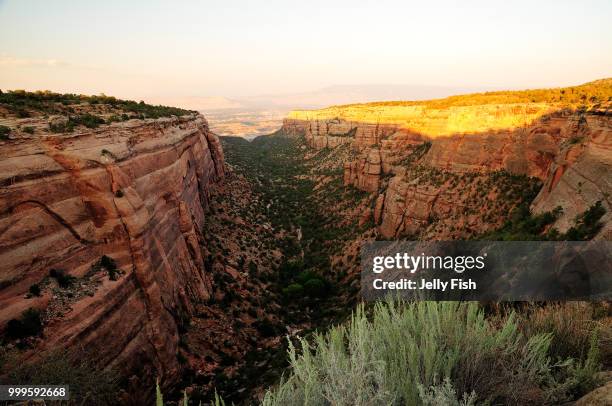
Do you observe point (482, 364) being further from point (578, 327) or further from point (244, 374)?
point (244, 374)

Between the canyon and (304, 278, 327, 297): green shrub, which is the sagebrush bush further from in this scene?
(304, 278, 327, 297): green shrub

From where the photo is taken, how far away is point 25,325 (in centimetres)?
1064

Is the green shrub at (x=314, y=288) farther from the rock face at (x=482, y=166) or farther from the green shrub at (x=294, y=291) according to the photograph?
the rock face at (x=482, y=166)

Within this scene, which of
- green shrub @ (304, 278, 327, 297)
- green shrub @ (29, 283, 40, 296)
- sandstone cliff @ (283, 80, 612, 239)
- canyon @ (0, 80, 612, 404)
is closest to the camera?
green shrub @ (29, 283, 40, 296)

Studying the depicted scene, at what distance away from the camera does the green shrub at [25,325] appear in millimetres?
10348

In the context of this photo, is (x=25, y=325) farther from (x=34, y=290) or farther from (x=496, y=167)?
(x=496, y=167)

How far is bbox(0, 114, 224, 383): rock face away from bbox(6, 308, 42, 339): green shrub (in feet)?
0.70

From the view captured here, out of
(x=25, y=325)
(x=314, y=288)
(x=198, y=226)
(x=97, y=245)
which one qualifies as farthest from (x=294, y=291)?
(x=25, y=325)

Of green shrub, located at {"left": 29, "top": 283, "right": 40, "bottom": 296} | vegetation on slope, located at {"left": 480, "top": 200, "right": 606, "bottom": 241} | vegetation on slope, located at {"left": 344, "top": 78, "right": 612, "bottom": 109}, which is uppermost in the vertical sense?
vegetation on slope, located at {"left": 344, "top": 78, "right": 612, "bottom": 109}

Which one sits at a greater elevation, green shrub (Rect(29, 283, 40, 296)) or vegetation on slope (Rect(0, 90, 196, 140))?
vegetation on slope (Rect(0, 90, 196, 140))

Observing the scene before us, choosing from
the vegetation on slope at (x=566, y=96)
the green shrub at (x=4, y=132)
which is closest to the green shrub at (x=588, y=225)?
the vegetation on slope at (x=566, y=96)

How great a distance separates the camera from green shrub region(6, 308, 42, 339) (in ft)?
33.9

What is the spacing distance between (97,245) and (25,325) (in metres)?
4.44

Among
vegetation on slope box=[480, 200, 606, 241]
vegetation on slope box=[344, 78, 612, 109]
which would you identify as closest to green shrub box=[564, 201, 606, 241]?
vegetation on slope box=[480, 200, 606, 241]
